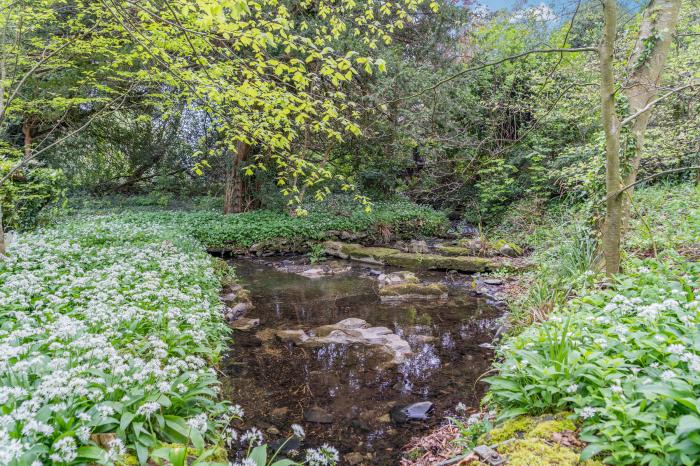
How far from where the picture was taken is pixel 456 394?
453cm

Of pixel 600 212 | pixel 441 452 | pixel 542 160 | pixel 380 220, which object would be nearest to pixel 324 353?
pixel 441 452

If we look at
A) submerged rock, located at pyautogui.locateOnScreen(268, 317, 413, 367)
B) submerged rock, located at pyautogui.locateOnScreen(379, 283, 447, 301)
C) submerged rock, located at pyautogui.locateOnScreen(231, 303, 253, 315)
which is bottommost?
submerged rock, located at pyautogui.locateOnScreen(268, 317, 413, 367)

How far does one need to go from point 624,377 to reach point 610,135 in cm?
252

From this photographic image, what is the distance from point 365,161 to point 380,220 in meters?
2.97

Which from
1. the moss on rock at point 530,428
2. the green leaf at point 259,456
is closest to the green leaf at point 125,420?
the green leaf at point 259,456

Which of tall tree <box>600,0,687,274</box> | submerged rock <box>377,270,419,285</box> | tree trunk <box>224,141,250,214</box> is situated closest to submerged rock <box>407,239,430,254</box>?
submerged rock <box>377,270,419,285</box>

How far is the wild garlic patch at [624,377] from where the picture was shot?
186cm

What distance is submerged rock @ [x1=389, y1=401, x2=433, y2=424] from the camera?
161 inches

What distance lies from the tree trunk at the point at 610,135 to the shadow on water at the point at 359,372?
2.13 m

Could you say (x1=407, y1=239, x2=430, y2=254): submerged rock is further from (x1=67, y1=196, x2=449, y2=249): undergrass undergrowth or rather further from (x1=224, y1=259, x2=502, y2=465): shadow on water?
(x1=224, y1=259, x2=502, y2=465): shadow on water

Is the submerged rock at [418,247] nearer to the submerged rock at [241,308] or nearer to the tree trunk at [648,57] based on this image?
the submerged rock at [241,308]

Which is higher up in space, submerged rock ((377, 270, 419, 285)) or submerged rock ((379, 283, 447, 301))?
submerged rock ((377, 270, 419, 285))

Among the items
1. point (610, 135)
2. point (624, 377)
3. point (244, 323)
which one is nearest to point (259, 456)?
point (624, 377)

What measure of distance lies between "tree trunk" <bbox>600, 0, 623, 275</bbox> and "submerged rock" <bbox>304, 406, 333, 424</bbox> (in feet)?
11.0
